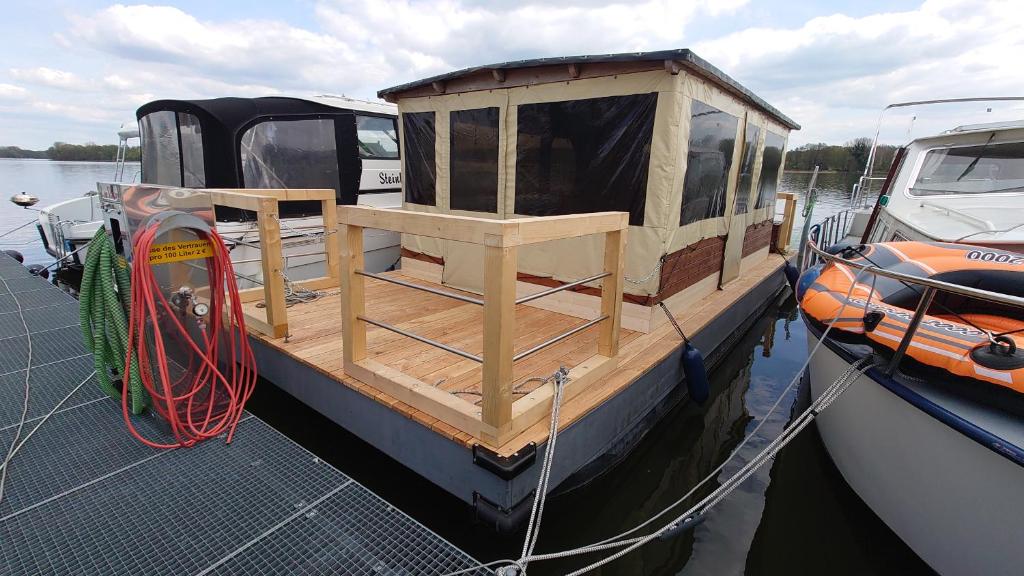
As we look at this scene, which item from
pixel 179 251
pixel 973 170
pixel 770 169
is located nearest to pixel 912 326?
pixel 179 251

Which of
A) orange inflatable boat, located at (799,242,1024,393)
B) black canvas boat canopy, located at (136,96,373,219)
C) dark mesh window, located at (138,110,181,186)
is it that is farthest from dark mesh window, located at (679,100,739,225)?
dark mesh window, located at (138,110,181,186)

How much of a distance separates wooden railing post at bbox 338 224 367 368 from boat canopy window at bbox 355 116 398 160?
4913 mm

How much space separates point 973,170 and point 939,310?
3106 mm

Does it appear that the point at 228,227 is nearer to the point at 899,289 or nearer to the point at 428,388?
the point at 428,388

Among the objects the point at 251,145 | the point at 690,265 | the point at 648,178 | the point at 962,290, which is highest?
the point at 251,145

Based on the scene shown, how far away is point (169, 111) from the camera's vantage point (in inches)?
233

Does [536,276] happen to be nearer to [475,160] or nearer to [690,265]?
[475,160]

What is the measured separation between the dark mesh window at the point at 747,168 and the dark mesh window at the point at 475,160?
278cm

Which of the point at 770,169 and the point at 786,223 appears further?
the point at 786,223

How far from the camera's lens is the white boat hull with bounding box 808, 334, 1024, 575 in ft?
6.76

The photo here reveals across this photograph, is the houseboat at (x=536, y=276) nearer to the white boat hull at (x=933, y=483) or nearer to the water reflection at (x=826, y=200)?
the white boat hull at (x=933, y=483)

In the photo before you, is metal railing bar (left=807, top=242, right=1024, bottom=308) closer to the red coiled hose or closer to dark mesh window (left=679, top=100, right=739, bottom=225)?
dark mesh window (left=679, top=100, right=739, bottom=225)

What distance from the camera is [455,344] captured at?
381cm

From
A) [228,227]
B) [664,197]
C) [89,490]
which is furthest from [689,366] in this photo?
[228,227]
